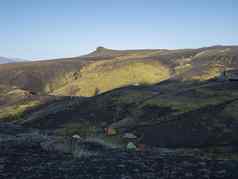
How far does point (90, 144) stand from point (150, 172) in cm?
864

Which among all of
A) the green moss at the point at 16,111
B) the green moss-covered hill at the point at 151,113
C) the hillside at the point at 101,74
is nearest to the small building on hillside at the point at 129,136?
the green moss-covered hill at the point at 151,113

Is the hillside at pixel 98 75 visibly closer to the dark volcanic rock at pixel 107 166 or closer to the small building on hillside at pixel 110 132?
the small building on hillside at pixel 110 132

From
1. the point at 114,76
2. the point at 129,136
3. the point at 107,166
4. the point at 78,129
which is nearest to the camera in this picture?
the point at 107,166

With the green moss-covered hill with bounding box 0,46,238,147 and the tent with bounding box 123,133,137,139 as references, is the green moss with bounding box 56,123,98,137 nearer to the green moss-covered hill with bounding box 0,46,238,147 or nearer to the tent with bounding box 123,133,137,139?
the green moss-covered hill with bounding box 0,46,238,147

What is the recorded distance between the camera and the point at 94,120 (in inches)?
2425

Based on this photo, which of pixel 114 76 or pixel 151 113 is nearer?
pixel 151 113

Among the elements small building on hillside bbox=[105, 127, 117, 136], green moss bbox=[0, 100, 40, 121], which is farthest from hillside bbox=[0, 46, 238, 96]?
small building on hillside bbox=[105, 127, 117, 136]

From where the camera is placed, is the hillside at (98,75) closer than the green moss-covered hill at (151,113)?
No

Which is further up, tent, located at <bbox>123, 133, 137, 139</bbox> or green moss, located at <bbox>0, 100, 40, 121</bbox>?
tent, located at <bbox>123, 133, 137, 139</bbox>

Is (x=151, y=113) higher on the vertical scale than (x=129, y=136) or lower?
higher

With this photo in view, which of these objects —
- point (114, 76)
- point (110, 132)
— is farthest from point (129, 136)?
point (114, 76)

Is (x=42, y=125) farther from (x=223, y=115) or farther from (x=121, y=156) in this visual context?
(x=121, y=156)

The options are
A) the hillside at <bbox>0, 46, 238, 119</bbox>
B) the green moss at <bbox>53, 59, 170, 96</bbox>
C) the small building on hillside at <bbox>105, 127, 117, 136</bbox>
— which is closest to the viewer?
the small building on hillside at <bbox>105, 127, 117, 136</bbox>

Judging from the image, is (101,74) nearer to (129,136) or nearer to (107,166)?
(129,136)
